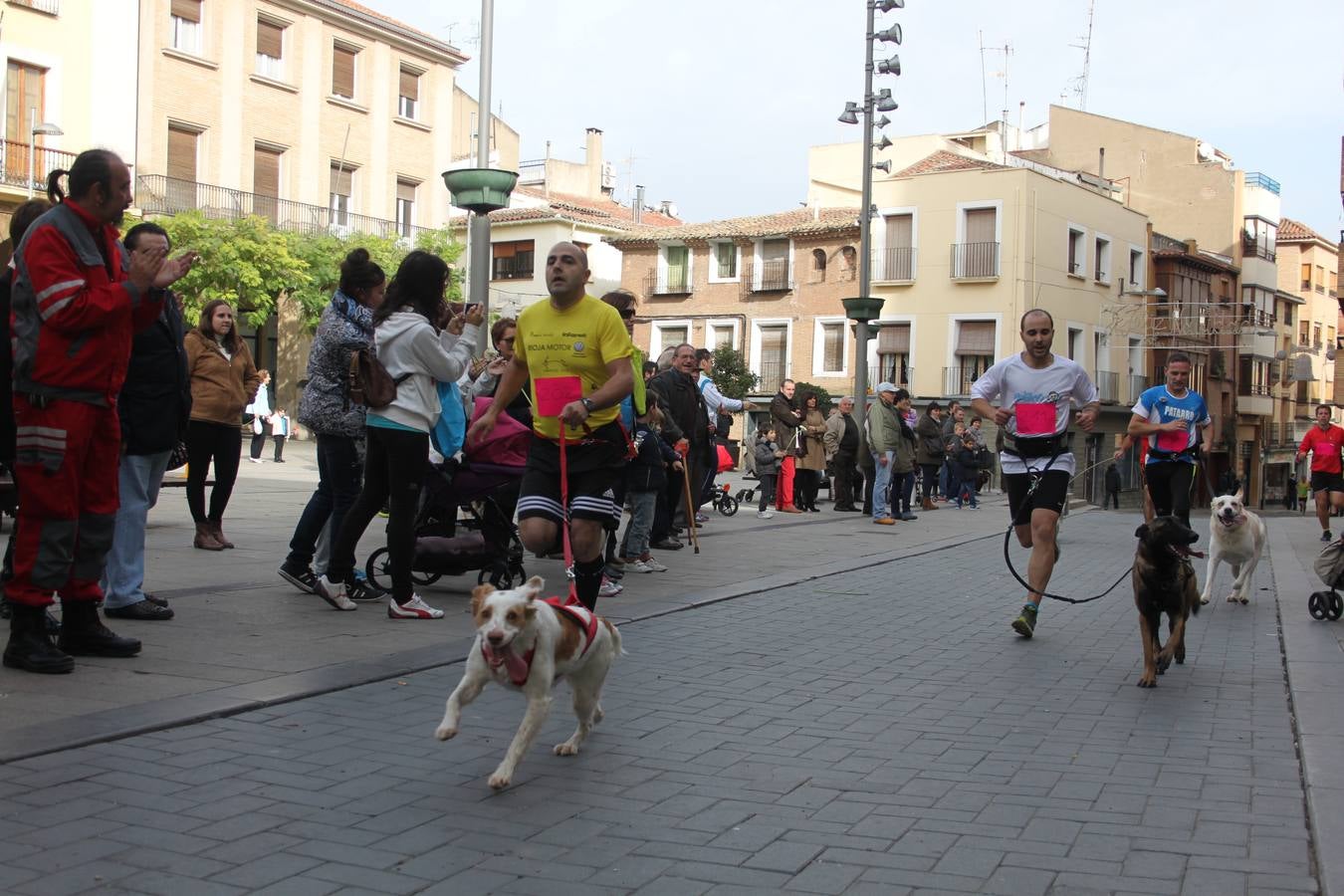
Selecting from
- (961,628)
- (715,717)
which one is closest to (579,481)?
(715,717)

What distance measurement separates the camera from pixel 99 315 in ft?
18.6

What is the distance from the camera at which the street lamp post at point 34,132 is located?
104 ft

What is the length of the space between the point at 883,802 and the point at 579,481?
7.52ft

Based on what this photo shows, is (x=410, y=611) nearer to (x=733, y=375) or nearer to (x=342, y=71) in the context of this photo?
(x=342, y=71)

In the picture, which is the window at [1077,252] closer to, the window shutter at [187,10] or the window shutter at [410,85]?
the window shutter at [410,85]

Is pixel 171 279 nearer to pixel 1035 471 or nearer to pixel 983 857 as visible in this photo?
pixel 983 857

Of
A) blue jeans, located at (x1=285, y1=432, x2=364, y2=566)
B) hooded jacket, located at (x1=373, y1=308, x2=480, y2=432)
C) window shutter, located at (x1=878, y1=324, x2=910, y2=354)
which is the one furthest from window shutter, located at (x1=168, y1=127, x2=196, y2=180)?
hooded jacket, located at (x1=373, y1=308, x2=480, y2=432)

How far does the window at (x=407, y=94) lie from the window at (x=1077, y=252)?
25465 mm

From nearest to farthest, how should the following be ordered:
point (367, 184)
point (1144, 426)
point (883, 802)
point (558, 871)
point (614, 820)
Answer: point (558, 871), point (614, 820), point (883, 802), point (1144, 426), point (367, 184)

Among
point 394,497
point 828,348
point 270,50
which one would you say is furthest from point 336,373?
point 828,348

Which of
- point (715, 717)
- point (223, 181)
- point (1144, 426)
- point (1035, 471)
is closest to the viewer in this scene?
point (715, 717)

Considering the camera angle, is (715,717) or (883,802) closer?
Answer: (883,802)

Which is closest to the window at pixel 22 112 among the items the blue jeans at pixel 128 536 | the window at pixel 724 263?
the window at pixel 724 263

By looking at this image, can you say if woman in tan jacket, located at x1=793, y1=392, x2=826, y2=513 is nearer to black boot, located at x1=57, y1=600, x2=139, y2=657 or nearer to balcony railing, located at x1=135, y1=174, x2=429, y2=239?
black boot, located at x1=57, y1=600, x2=139, y2=657
